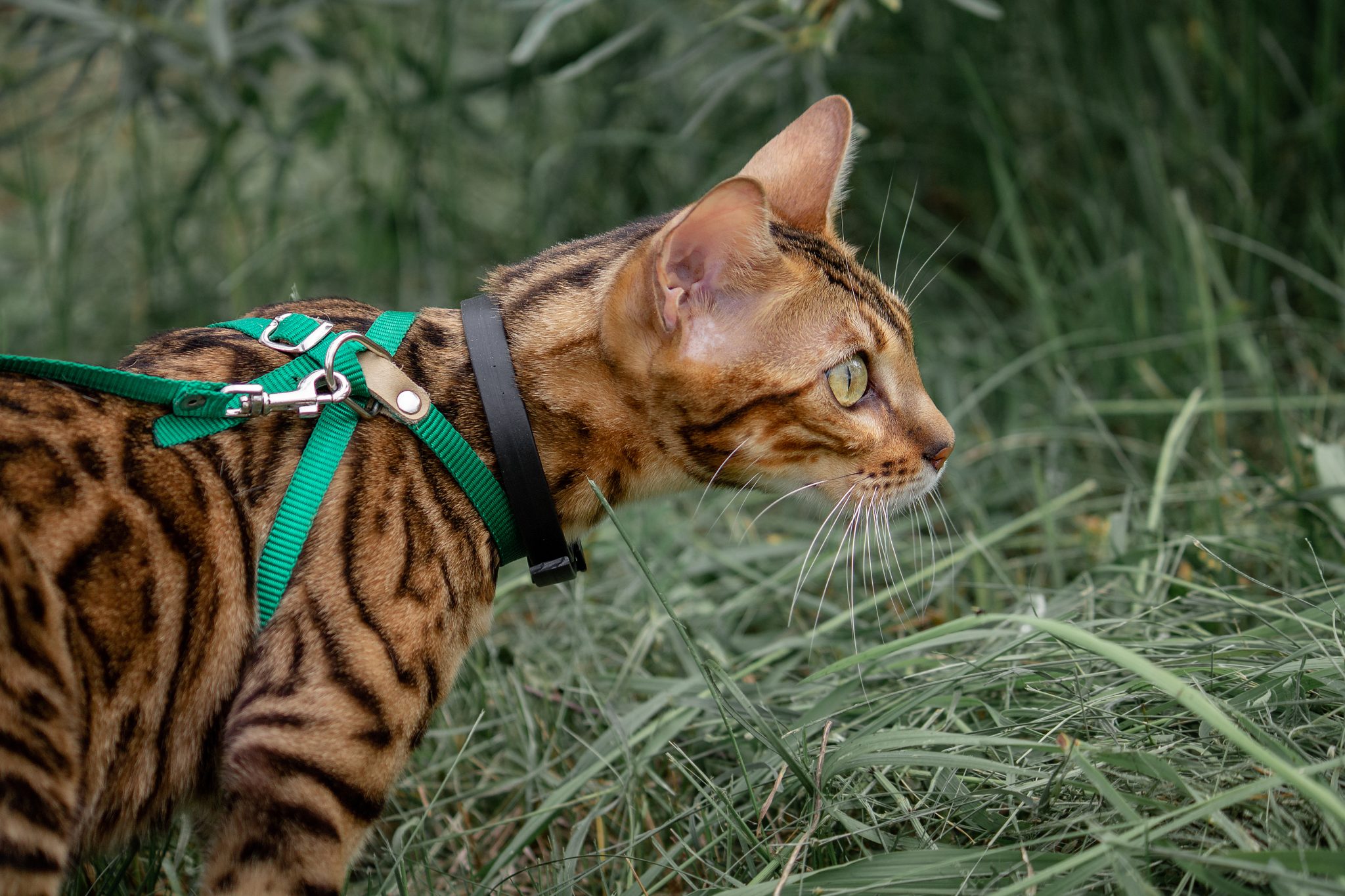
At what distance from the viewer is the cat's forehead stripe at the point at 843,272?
1.90 meters

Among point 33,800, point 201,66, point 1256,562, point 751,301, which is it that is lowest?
point 1256,562

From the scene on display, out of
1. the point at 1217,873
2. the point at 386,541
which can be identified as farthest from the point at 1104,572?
the point at 386,541

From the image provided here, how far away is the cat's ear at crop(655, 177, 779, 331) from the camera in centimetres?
160

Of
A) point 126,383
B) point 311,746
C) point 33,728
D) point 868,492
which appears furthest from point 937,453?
point 33,728

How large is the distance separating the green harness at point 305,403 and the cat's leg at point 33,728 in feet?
0.81

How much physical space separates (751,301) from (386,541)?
722mm

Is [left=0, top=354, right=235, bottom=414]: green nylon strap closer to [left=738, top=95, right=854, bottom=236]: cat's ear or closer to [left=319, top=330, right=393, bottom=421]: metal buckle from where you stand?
[left=319, top=330, right=393, bottom=421]: metal buckle

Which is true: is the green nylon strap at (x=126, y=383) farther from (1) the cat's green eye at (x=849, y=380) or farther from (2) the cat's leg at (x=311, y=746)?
(1) the cat's green eye at (x=849, y=380)

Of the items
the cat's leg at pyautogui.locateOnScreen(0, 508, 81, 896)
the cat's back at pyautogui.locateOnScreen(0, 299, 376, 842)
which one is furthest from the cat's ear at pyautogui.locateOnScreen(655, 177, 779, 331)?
the cat's leg at pyautogui.locateOnScreen(0, 508, 81, 896)

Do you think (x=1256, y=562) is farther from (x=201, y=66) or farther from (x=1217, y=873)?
(x=201, y=66)

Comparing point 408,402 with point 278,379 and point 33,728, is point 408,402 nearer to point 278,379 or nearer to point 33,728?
point 278,379

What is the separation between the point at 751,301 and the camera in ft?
5.86

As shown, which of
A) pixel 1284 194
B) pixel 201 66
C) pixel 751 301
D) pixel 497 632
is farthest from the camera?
pixel 1284 194

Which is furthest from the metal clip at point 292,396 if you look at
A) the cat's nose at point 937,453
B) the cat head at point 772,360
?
the cat's nose at point 937,453
